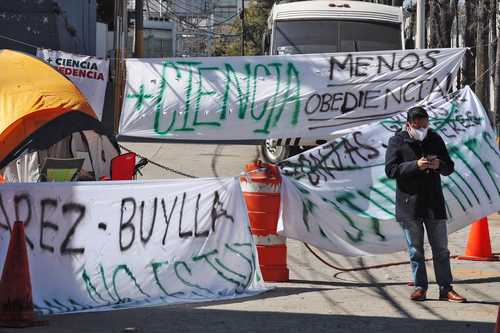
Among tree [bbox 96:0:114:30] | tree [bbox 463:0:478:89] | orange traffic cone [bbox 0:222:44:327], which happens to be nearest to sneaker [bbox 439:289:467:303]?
orange traffic cone [bbox 0:222:44:327]

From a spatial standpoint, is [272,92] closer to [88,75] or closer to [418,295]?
[88,75]

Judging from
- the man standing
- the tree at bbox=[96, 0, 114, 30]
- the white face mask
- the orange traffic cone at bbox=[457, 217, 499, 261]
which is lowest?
the orange traffic cone at bbox=[457, 217, 499, 261]

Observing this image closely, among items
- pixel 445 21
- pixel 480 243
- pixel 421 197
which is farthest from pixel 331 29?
pixel 421 197

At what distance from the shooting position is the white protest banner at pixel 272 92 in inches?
398

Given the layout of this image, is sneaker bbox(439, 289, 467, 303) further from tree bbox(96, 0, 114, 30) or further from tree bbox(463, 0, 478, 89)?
tree bbox(96, 0, 114, 30)

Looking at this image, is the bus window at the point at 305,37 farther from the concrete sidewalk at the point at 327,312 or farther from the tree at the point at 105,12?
the tree at the point at 105,12

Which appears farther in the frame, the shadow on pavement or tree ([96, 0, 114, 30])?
tree ([96, 0, 114, 30])

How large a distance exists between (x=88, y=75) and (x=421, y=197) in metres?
4.69

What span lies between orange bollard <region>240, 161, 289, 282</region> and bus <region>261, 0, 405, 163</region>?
12.3 metres

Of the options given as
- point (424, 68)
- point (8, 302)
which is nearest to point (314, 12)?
point (424, 68)

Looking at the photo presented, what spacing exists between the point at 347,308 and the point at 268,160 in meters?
14.6

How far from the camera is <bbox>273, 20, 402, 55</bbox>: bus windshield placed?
21875 millimetres

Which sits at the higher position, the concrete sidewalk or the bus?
the bus

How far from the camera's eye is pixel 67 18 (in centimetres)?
3541
